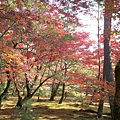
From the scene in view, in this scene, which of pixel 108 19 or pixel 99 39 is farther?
pixel 99 39

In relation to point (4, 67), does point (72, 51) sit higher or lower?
higher

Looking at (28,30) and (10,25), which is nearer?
(28,30)

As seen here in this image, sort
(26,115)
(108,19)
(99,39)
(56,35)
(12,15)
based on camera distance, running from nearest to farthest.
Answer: (26,115)
(12,15)
(108,19)
(56,35)
(99,39)

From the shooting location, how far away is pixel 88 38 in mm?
14039

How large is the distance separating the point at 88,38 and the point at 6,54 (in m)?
8.39

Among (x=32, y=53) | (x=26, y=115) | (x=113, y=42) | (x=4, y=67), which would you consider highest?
(x=113, y=42)

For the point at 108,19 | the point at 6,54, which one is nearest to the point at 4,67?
the point at 6,54

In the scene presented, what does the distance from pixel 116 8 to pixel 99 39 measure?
658cm

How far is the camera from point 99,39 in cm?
1242

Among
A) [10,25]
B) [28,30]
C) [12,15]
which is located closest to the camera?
[12,15]

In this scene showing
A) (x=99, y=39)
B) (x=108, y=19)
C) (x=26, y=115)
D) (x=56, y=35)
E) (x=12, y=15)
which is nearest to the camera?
(x=26, y=115)

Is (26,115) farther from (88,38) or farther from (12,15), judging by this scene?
(88,38)

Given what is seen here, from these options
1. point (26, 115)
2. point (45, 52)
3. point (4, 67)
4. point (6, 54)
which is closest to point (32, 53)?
point (45, 52)

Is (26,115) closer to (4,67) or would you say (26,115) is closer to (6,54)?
(6,54)
